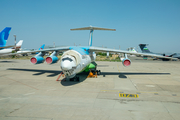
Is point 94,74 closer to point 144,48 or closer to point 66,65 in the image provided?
point 66,65

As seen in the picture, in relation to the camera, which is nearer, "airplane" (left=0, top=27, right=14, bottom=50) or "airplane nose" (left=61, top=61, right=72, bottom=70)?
"airplane nose" (left=61, top=61, right=72, bottom=70)

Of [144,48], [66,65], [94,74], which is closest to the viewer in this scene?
[66,65]

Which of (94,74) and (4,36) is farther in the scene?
(4,36)

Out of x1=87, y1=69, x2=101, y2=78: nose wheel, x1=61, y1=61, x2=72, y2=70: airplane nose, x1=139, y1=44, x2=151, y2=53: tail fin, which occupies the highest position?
x1=139, y1=44, x2=151, y2=53: tail fin

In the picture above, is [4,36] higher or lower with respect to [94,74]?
higher

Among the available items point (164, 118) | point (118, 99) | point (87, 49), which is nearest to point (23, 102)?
point (118, 99)

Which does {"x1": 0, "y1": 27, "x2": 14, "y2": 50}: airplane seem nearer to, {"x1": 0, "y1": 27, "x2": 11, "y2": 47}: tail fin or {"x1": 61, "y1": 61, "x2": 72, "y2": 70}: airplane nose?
{"x1": 0, "y1": 27, "x2": 11, "y2": 47}: tail fin

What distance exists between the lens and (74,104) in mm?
7180

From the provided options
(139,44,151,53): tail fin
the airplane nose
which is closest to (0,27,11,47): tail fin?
the airplane nose

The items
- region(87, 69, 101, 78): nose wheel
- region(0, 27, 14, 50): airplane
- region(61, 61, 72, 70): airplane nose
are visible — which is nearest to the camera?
region(61, 61, 72, 70): airplane nose

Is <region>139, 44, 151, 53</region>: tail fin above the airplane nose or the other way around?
above

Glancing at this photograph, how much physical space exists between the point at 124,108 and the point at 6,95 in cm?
737

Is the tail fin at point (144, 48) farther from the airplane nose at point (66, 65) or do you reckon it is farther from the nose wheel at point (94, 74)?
the airplane nose at point (66, 65)

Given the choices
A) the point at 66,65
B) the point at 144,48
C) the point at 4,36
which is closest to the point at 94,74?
the point at 66,65
